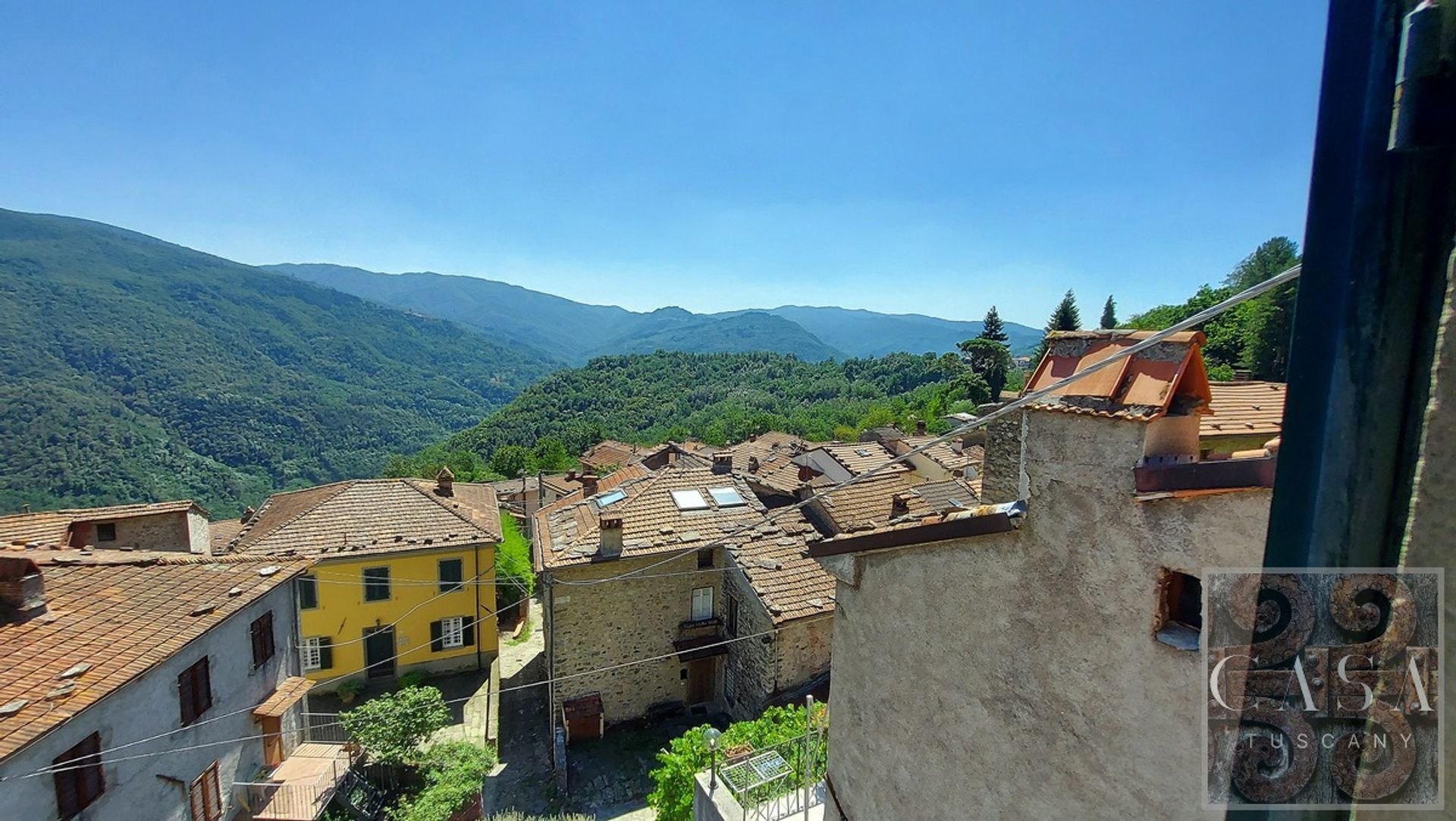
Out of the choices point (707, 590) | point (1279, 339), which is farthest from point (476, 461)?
point (1279, 339)

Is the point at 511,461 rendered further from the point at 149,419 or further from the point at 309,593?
the point at 149,419

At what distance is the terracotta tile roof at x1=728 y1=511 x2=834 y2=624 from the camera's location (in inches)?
635

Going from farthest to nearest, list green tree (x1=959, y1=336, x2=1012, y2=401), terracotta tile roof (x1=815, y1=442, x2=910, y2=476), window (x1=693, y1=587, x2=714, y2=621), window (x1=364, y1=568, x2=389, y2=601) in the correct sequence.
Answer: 1. green tree (x1=959, y1=336, x2=1012, y2=401)
2. terracotta tile roof (x1=815, y1=442, x2=910, y2=476)
3. window (x1=364, y1=568, x2=389, y2=601)
4. window (x1=693, y1=587, x2=714, y2=621)

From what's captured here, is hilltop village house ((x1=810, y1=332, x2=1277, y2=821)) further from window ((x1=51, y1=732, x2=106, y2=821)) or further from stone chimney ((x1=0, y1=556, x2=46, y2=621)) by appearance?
stone chimney ((x1=0, y1=556, x2=46, y2=621))

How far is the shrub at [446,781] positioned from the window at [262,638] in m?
4.49

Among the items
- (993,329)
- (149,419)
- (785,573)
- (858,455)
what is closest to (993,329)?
(993,329)

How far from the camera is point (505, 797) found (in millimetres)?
15633

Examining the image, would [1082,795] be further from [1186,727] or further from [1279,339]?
[1279,339]

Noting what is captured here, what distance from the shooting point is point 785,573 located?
17.5 m

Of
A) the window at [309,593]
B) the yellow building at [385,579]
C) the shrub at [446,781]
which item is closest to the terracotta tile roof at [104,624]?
the shrub at [446,781]

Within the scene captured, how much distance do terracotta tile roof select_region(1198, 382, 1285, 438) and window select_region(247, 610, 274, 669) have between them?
17.5 meters

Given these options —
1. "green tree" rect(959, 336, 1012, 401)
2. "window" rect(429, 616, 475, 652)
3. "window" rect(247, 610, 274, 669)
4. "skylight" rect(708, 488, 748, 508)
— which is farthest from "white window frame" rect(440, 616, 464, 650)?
"green tree" rect(959, 336, 1012, 401)

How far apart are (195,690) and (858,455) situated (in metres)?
28.3

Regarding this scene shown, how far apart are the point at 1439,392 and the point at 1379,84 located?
622 millimetres
